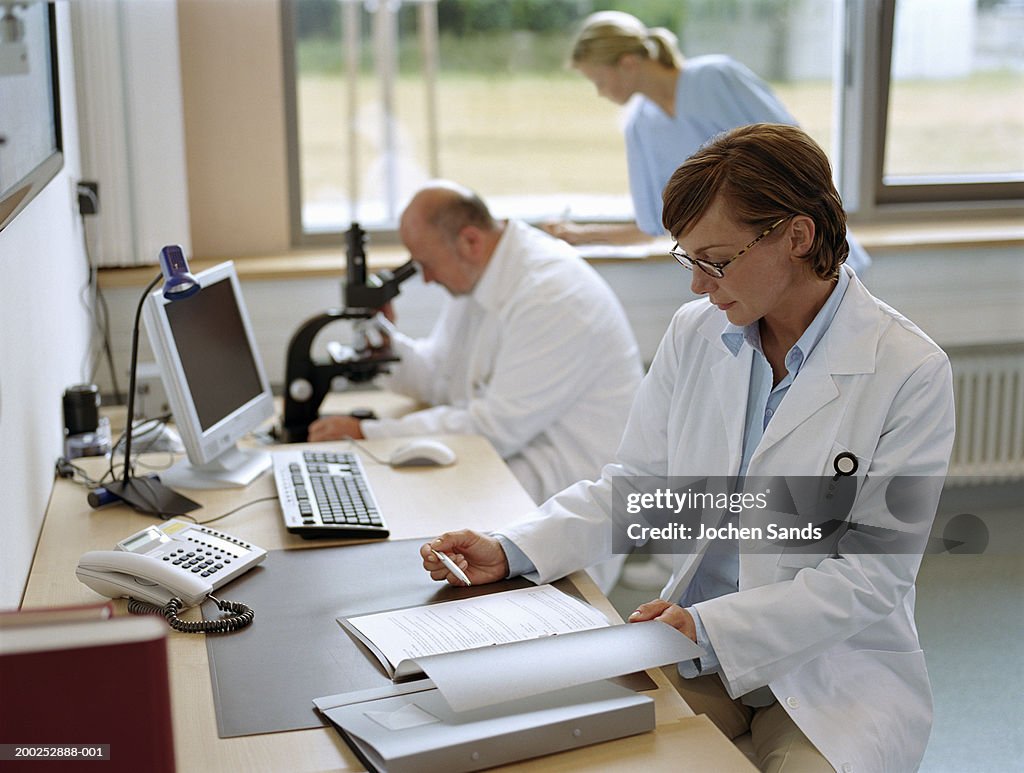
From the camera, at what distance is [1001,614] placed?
325cm

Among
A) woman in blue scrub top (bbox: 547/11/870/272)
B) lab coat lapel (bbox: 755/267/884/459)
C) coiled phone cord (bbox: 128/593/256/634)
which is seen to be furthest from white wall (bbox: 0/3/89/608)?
woman in blue scrub top (bbox: 547/11/870/272)

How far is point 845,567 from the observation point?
1.47 metres

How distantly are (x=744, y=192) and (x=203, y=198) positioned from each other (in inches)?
99.2

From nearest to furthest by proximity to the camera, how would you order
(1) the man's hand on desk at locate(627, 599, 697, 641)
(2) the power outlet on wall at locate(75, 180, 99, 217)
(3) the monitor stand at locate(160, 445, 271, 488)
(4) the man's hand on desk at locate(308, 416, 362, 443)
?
(1) the man's hand on desk at locate(627, 599, 697, 641) < (3) the monitor stand at locate(160, 445, 271, 488) < (4) the man's hand on desk at locate(308, 416, 362, 443) < (2) the power outlet on wall at locate(75, 180, 99, 217)

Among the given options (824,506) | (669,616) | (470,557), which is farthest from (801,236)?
(470,557)

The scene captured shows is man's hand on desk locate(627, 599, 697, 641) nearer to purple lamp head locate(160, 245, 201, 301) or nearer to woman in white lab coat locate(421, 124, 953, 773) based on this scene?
woman in white lab coat locate(421, 124, 953, 773)

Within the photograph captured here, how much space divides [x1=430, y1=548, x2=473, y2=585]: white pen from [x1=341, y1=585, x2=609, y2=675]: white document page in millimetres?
45

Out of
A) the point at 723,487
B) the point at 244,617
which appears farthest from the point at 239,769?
the point at 723,487

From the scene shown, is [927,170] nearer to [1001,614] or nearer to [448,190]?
[1001,614]

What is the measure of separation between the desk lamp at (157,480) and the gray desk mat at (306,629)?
0.30 metres

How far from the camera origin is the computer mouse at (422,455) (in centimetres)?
223

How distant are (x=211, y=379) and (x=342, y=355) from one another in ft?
2.01

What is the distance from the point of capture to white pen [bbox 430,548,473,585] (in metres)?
1.58

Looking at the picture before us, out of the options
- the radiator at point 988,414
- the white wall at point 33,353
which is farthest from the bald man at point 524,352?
the radiator at point 988,414
